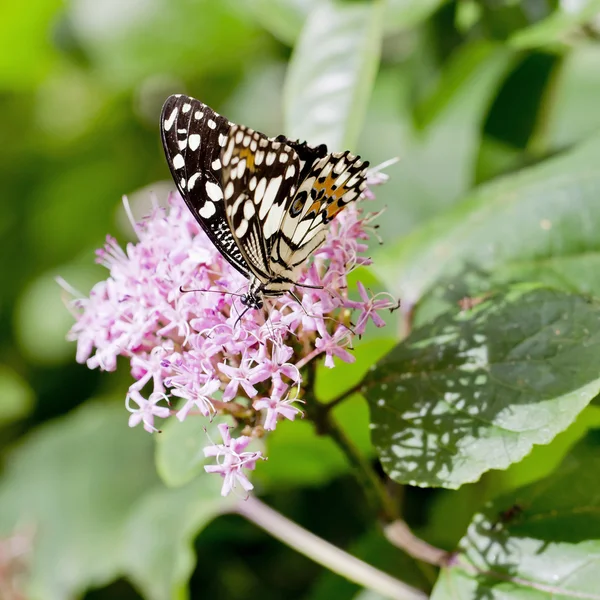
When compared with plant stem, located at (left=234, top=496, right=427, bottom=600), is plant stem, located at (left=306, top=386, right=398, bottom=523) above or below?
above

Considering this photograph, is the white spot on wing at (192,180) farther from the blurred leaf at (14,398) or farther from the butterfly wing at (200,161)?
the blurred leaf at (14,398)

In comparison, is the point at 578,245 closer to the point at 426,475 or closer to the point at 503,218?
the point at 503,218

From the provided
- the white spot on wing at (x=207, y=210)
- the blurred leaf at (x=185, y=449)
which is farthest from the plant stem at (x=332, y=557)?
the white spot on wing at (x=207, y=210)

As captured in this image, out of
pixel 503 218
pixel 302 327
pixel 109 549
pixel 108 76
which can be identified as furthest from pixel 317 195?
pixel 108 76

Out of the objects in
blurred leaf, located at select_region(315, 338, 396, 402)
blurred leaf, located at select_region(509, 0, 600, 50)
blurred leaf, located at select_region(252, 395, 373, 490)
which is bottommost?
blurred leaf, located at select_region(252, 395, 373, 490)

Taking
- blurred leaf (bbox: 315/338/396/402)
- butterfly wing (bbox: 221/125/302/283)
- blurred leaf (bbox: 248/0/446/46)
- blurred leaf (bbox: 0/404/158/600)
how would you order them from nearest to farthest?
butterfly wing (bbox: 221/125/302/283) → blurred leaf (bbox: 315/338/396/402) → blurred leaf (bbox: 248/0/446/46) → blurred leaf (bbox: 0/404/158/600)

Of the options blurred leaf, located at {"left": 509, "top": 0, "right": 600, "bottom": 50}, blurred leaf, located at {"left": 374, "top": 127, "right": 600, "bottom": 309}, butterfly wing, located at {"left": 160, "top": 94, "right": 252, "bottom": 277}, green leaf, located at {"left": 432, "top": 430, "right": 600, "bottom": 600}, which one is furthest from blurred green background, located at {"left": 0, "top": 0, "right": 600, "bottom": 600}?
butterfly wing, located at {"left": 160, "top": 94, "right": 252, "bottom": 277}

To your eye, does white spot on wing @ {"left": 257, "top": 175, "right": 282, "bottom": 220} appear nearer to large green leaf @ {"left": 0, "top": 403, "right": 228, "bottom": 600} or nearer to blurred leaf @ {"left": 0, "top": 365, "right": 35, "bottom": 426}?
large green leaf @ {"left": 0, "top": 403, "right": 228, "bottom": 600}
